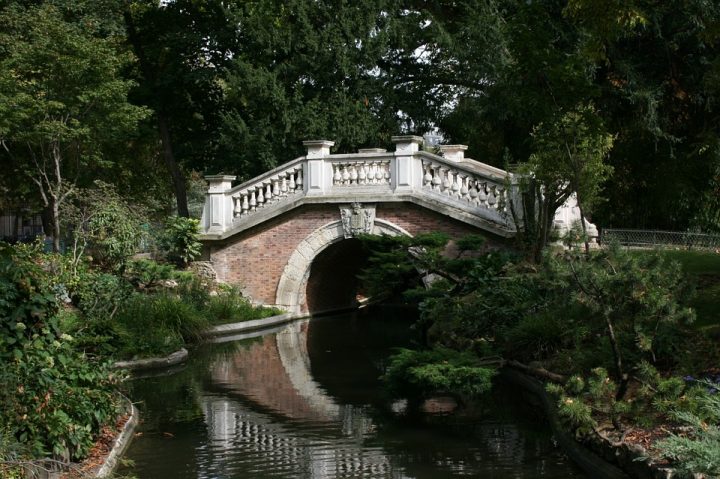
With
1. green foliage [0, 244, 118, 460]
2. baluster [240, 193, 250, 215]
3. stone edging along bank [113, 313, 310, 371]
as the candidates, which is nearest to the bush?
stone edging along bank [113, 313, 310, 371]

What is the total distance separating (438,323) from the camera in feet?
46.5

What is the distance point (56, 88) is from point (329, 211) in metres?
7.93

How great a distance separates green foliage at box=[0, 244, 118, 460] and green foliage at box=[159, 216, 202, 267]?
12193 mm

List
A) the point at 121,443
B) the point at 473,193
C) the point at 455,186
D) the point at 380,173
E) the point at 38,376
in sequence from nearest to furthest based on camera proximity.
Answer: the point at 38,376
the point at 121,443
the point at 473,193
the point at 455,186
the point at 380,173

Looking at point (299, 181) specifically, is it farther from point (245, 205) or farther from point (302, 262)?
point (302, 262)

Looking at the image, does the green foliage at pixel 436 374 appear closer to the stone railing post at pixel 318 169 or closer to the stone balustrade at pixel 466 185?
the stone balustrade at pixel 466 185

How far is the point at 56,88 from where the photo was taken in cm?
2261

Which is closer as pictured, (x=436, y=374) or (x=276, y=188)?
(x=436, y=374)

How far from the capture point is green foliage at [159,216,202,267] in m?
20.8

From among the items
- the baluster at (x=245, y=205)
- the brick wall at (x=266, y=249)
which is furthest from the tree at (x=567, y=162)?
the baluster at (x=245, y=205)

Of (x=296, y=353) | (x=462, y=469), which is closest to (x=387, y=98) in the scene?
(x=296, y=353)

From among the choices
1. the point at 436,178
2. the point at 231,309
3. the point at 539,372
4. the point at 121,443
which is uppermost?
the point at 436,178

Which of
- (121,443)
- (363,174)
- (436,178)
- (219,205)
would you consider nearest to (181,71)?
(219,205)

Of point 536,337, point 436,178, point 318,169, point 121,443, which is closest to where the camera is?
point 121,443
